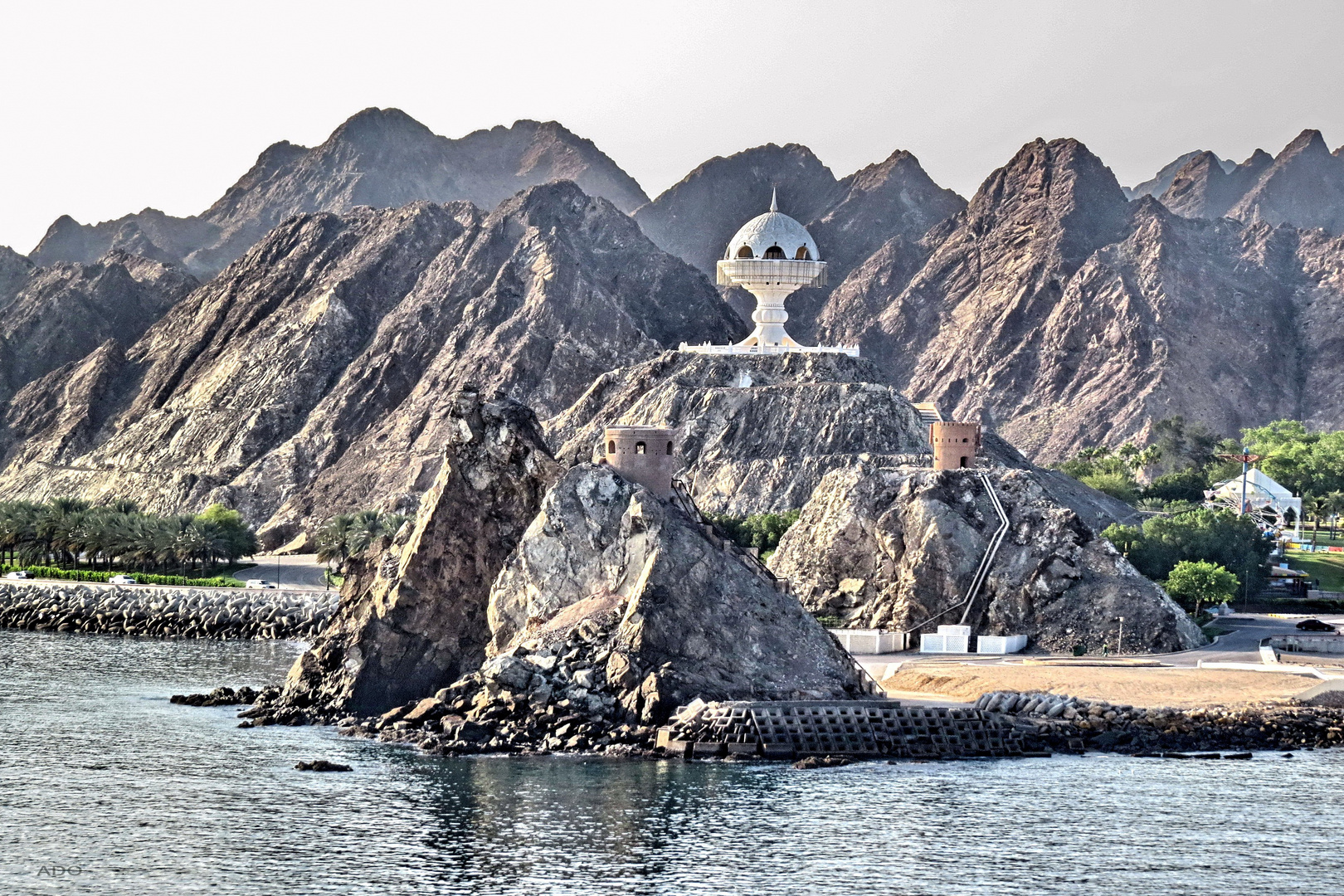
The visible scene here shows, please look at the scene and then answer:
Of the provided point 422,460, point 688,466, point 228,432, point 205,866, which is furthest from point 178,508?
point 205,866

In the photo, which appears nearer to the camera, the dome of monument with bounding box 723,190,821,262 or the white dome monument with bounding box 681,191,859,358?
the white dome monument with bounding box 681,191,859,358

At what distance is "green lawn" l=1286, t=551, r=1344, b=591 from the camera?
129m

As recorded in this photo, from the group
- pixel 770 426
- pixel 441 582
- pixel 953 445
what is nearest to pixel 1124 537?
pixel 953 445

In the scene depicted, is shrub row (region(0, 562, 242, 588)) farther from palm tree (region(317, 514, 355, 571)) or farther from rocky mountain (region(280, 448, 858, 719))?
rocky mountain (region(280, 448, 858, 719))

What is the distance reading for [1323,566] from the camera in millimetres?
135500

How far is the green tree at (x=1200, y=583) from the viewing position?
357ft

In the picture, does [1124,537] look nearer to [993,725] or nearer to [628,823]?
[993,725]

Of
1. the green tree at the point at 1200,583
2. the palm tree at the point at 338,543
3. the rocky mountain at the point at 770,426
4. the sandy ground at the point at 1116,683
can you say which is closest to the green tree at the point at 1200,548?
the green tree at the point at 1200,583

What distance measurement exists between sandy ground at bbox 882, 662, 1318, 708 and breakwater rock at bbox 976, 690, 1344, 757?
1.72 metres

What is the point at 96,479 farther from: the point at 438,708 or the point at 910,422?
the point at 438,708

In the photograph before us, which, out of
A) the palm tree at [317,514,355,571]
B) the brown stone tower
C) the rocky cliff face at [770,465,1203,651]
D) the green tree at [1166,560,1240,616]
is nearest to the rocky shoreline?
the rocky cliff face at [770,465,1203,651]

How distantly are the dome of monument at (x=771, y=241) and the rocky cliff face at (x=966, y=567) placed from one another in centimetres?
5380

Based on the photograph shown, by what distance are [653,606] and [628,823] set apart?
14.8m

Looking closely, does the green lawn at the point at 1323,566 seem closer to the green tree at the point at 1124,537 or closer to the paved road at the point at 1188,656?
the green tree at the point at 1124,537
